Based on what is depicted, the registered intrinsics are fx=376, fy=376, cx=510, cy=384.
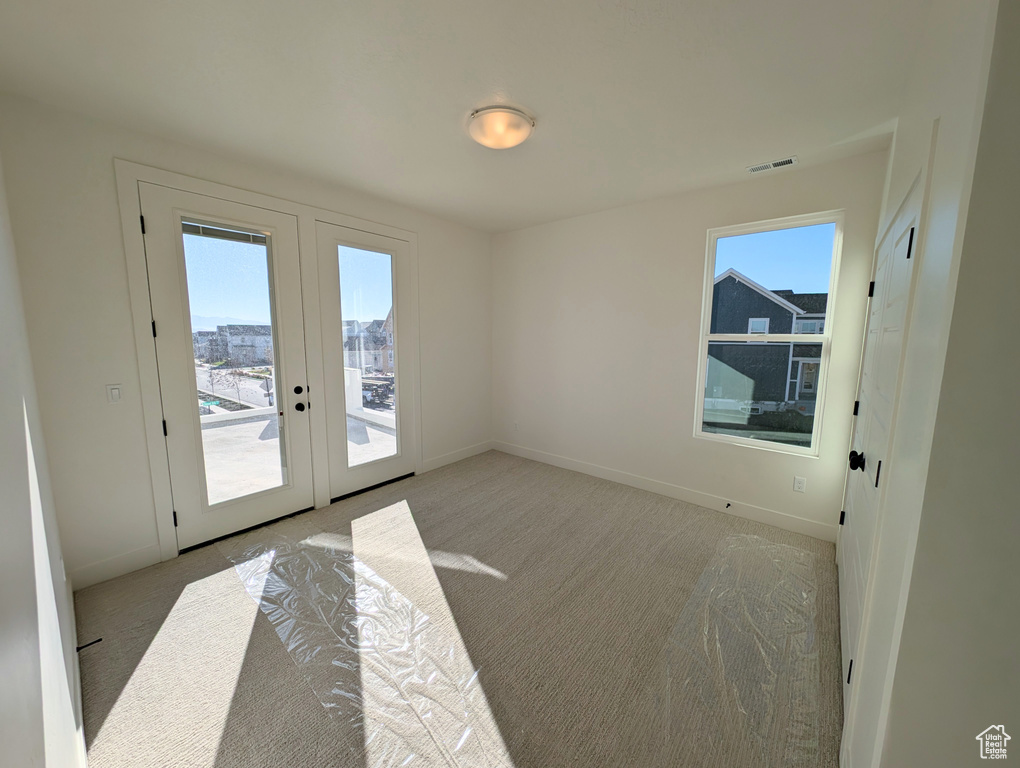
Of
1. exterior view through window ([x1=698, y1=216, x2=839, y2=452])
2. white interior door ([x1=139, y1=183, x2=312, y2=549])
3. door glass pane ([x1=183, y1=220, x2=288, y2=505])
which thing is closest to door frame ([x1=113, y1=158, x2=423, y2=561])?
white interior door ([x1=139, y1=183, x2=312, y2=549])

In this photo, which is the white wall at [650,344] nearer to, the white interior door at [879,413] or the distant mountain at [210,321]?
the white interior door at [879,413]

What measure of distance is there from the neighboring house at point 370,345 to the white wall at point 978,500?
3.46 metres

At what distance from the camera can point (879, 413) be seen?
4.73ft

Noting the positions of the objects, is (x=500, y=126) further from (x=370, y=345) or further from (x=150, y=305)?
(x=150, y=305)

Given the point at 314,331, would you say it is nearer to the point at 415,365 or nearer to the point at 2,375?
the point at 415,365

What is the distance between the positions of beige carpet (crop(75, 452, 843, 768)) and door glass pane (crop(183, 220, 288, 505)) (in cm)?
51

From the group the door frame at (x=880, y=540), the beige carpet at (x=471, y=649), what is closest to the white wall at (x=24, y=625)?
the beige carpet at (x=471, y=649)

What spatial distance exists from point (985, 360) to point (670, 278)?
2.81 m

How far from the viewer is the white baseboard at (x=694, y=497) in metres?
2.80

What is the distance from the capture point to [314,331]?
3062 mm

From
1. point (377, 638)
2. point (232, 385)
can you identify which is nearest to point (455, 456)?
point (232, 385)

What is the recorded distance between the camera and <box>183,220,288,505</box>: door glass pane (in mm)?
2541

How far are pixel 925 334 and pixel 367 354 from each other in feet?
11.4

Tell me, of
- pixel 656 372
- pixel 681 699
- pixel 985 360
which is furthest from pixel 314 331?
pixel 985 360
